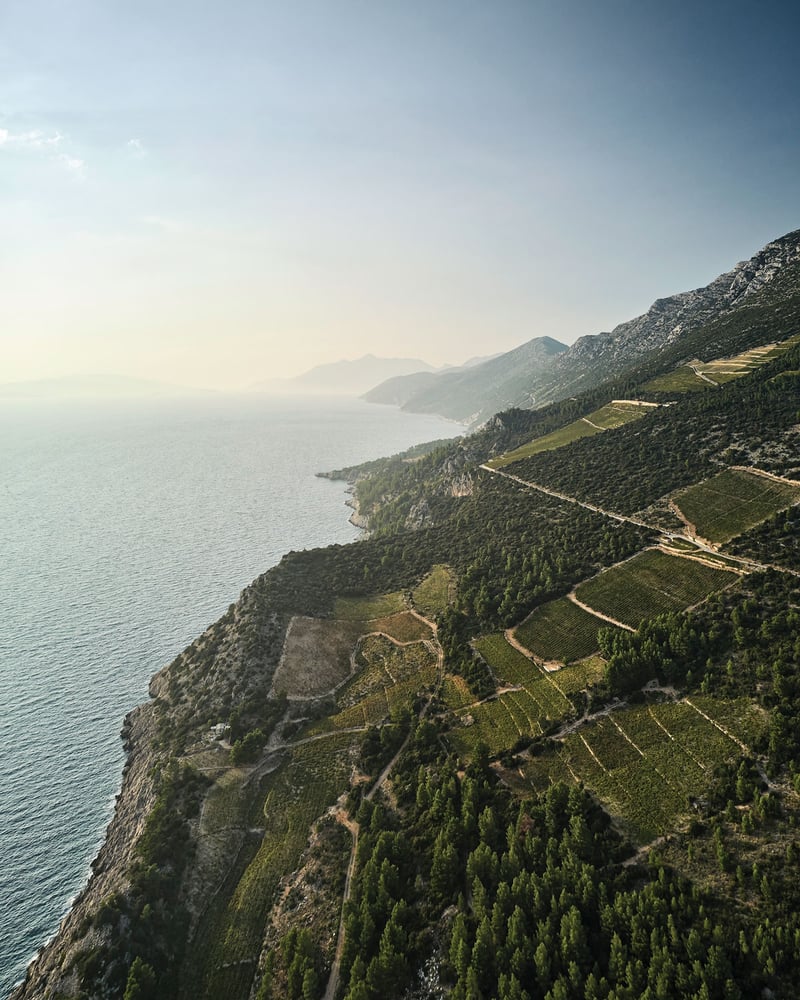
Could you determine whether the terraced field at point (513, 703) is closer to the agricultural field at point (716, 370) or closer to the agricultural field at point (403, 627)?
the agricultural field at point (403, 627)

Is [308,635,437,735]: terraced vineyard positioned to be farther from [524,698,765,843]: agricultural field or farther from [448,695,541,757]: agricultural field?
[524,698,765,843]: agricultural field

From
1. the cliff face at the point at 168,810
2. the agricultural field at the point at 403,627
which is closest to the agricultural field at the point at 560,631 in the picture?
the agricultural field at the point at 403,627

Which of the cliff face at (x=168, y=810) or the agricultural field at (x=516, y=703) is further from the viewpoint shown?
the agricultural field at (x=516, y=703)

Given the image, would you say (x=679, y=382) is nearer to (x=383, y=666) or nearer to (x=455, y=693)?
(x=455, y=693)

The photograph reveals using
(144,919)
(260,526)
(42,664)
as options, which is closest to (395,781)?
(144,919)

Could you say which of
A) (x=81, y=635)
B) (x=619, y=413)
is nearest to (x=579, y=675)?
(x=81, y=635)

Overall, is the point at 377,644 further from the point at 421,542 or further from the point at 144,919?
the point at 144,919
